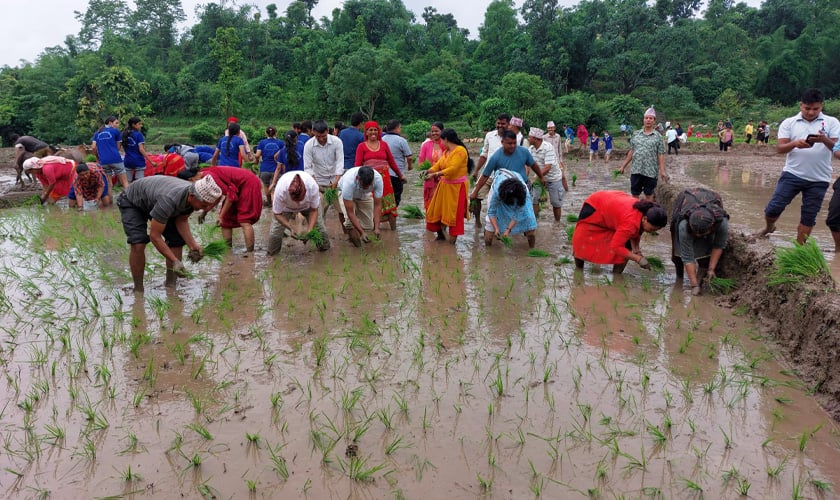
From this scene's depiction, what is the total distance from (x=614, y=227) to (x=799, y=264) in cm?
162

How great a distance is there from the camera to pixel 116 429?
10.2 ft

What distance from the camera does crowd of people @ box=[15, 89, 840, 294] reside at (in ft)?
17.4

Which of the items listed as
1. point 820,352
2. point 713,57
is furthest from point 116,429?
point 713,57

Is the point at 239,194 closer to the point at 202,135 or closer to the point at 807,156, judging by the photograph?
the point at 807,156

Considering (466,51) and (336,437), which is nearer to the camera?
(336,437)

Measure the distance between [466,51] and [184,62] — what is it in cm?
2489

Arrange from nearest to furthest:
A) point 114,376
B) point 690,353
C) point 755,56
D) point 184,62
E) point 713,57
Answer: point 114,376 → point 690,353 → point 713,57 → point 755,56 → point 184,62

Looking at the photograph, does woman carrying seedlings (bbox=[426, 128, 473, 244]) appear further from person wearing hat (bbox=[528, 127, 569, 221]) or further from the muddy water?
the muddy water

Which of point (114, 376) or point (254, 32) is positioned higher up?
point (254, 32)

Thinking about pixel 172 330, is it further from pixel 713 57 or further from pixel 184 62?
pixel 184 62

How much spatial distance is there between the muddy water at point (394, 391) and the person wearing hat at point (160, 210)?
0.34 m

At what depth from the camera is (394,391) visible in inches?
140

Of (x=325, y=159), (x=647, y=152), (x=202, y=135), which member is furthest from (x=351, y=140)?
(x=202, y=135)

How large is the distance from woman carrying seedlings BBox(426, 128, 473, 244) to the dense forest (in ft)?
81.3
